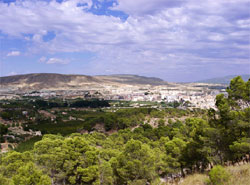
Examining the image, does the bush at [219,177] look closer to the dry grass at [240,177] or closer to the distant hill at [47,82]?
the dry grass at [240,177]

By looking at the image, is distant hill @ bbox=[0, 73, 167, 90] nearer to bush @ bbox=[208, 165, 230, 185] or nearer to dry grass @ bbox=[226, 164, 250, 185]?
dry grass @ bbox=[226, 164, 250, 185]

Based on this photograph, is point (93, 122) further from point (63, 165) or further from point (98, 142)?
point (63, 165)

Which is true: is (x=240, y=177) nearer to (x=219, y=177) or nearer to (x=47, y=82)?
(x=219, y=177)

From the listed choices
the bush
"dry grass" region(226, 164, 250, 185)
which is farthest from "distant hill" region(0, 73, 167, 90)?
the bush

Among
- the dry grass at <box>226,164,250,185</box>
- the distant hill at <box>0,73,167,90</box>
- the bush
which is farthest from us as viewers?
the distant hill at <box>0,73,167,90</box>

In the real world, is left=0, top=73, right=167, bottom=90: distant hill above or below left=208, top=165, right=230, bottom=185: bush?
above

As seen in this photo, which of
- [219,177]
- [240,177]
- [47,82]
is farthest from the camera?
[47,82]

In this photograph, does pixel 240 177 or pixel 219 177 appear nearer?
pixel 219 177

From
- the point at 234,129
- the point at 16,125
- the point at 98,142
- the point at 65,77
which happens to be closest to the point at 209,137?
the point at 234,129

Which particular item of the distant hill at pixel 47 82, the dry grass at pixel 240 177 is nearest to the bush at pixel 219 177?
the dry grass at pixel 240 177

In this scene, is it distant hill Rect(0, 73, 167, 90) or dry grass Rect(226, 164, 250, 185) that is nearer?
dry grass Rect(226, 164, 250, 185)

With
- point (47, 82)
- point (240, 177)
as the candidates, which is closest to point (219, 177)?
point (240, 177)
